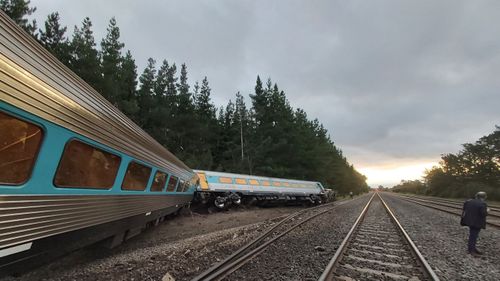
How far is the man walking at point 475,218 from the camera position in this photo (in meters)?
8.05

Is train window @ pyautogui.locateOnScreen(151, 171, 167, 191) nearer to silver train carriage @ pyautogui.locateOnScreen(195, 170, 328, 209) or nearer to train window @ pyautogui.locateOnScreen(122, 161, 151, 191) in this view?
train window @ pyautogui.locateOnScreen(122, 161, 151, 191)

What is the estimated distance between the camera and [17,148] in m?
3.49

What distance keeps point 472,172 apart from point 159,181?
78.4 meters

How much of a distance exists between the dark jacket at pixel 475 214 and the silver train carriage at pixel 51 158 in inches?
349

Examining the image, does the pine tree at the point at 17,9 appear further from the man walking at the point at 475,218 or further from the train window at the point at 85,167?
the man walking at the point at 475,218

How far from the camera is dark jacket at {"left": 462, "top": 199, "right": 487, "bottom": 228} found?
8.05 meters

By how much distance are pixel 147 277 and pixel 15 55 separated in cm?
442

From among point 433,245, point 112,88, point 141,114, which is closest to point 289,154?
point 141,114

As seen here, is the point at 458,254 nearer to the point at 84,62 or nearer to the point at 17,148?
the point at 17,148

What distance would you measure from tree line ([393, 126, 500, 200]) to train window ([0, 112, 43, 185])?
205ft

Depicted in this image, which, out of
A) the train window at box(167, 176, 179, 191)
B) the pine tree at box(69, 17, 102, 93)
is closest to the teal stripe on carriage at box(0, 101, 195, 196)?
the train window at box(167, 176, 179, 191)

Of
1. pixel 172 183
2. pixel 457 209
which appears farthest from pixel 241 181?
pixel 457 209

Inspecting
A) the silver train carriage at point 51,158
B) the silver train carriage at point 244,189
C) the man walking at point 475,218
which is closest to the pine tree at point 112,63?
the silver train carriage at point 244,189

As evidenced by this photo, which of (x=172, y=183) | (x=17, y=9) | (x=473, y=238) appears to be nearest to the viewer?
(x=473, y=238)
